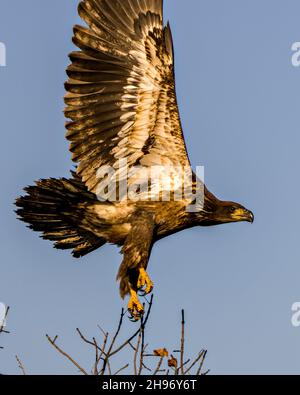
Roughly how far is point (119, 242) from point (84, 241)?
0.64 m

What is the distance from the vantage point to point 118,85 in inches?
343

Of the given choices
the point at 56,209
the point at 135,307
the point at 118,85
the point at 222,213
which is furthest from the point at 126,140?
the point at 135,307

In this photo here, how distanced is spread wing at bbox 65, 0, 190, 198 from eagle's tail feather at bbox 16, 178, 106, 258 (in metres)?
0.38

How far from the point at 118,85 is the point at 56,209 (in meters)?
1.41

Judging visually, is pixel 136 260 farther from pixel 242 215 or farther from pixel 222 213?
pixel 242 215

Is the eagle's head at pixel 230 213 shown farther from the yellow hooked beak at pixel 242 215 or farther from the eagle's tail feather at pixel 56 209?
the eagle's tail feather at pixel 56 209

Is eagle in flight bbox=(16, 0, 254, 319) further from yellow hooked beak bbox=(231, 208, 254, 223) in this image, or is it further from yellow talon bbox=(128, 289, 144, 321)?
yellow hooked beak bbox=(231, 208, 254, 223)

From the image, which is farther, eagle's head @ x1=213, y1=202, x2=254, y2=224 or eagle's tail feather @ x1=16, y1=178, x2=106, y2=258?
eagle's head @ x1=213, y1=202, x2=254, y2=224

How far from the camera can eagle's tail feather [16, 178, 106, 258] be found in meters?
9.07

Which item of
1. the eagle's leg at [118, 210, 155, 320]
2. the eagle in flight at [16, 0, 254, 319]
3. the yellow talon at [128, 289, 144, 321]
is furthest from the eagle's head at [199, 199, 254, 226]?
the yellow talon at [128, 289, 144, 321]

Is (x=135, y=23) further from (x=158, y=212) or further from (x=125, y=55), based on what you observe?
(x=158, y=212)

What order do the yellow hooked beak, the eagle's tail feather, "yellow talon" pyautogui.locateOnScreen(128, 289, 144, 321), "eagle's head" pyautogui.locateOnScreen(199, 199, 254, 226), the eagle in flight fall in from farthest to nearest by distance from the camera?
1. the yellow hooked beak
2. "eagle's head" pyautogui.locateOnScreen(199, 199, 254, 226)
3. the eagle's tail feather
4. the eagle in flight
5. "yellow talon" pyautogui.locateOnScreen(128, 289, 144, 321)

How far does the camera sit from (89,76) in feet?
28.3

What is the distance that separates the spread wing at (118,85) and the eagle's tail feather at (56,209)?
0.38 metres
